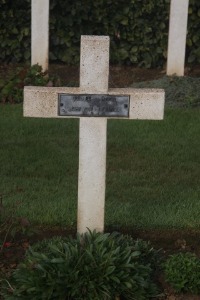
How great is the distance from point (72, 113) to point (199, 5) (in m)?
6.65

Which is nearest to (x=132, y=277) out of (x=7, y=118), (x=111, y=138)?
(x=111, y=138)

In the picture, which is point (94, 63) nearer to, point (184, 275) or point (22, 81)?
point (184, 275)

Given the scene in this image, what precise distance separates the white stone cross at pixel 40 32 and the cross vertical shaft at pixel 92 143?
5.63 metres

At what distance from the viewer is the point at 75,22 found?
10883 mm

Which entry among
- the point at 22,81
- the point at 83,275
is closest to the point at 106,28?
the point at 22,81

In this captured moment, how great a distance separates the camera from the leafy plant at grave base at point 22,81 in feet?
30.7

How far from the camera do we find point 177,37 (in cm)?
1003

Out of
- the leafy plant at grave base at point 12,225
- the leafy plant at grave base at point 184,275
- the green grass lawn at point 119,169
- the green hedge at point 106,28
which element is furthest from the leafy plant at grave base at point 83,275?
the green hedge at point 106,28

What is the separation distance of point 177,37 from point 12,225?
5.62 metres

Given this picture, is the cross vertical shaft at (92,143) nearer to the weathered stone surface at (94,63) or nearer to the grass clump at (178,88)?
the weathered stone surface at (94,63)

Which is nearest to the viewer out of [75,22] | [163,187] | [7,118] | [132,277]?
[132,277]

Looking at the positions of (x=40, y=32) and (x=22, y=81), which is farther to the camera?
(x=40, y=32)

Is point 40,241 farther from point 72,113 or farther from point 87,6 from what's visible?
point 87,6

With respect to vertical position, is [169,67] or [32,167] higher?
[169,67]
